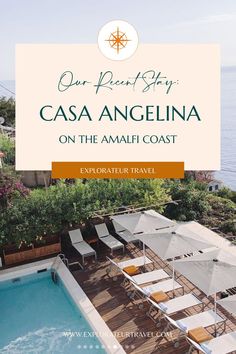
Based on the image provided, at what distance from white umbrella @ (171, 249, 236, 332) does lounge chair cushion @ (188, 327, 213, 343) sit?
0.83 meters

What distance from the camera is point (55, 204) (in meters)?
12.1

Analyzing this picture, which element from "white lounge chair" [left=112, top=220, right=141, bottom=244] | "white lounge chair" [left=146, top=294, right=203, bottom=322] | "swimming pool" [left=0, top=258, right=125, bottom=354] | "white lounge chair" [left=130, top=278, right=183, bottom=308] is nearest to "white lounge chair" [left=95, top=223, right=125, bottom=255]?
"white lounge chair" [left=112, top=220, right=141, bottom=244]

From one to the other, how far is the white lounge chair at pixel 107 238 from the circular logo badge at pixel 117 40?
5505mm

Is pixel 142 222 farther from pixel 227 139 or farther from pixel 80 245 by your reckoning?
pixel 227 139

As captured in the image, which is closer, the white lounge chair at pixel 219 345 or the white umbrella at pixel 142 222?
the white lounge chair at pixel 219 345

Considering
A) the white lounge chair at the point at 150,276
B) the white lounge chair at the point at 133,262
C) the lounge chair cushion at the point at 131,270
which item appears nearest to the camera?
the white lounge chair at the point at 150,276

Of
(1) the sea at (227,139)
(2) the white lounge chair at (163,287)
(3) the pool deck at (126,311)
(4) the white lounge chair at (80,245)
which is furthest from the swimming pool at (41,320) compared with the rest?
(1) the sea at (227,139)

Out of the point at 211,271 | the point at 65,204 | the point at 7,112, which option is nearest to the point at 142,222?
the point at 65,204

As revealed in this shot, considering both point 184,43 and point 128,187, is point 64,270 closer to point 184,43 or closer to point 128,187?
point 128,187

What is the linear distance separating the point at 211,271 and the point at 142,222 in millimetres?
3472

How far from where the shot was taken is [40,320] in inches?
384

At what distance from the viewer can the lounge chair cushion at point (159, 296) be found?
907 centimetres

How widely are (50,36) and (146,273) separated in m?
8.27

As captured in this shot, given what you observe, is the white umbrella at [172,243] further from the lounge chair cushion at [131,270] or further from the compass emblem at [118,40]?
the compass emblem at [118,40]
